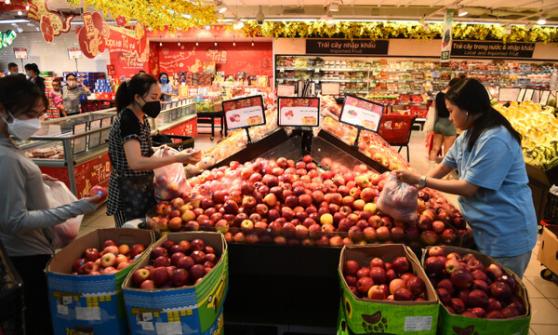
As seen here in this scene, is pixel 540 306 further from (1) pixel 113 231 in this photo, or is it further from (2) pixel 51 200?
(2) pixel 51 200

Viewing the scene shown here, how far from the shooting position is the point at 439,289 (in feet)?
5.81

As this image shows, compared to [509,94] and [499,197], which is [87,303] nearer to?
[499,197]

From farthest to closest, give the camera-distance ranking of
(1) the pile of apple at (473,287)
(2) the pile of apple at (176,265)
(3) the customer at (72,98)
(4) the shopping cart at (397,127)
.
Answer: (3) the customer at (72,98)
(4) the shopping cart at (397,127)
(2) the pile of apple at (176,265)
(1) the pile of apple at (473,287)

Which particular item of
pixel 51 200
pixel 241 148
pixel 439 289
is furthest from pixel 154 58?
pixel 439 289

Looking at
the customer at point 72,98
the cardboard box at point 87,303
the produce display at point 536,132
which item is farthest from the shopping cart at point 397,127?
the customer at point 72,98

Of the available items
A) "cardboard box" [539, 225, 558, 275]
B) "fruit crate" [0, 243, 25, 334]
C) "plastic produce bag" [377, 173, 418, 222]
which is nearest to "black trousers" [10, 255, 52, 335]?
"fruit crate" [0, 243, 25, 334]

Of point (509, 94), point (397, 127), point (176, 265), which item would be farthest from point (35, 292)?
point (509, 94)

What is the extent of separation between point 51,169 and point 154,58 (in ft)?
35.7

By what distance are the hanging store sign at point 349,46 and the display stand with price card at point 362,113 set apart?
32.5 feet

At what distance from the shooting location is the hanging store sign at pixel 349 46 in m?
12.6

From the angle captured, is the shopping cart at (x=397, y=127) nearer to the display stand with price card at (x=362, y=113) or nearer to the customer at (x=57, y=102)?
the display stand with price card at (x=362, y=113)

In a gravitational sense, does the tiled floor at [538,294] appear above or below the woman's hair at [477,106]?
below

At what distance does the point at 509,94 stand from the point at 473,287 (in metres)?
8.64

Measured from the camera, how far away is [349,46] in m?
12.6
